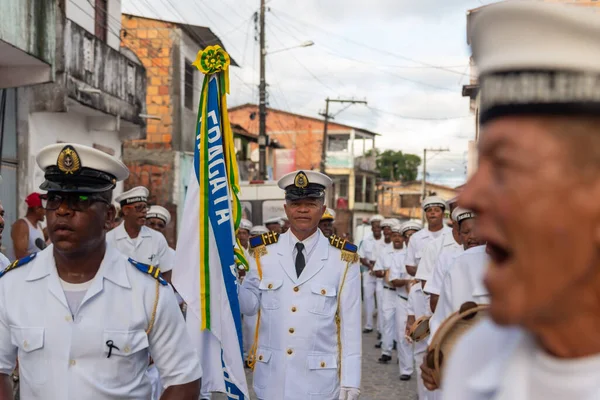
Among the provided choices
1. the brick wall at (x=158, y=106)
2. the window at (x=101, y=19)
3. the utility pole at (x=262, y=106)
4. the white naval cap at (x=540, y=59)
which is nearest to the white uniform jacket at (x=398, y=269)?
the window at (x=101, y=19)

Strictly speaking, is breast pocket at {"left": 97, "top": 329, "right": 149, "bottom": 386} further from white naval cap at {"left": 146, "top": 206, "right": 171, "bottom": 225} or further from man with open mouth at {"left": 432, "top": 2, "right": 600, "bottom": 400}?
white naval cap at {"left": 146, "top": 206, "right": 171, "bottom": 225}

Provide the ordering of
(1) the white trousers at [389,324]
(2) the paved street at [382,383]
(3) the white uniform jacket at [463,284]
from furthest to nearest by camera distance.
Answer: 1. (1) the white trousers at [389,324]
2. (2) the paved street at [382,383]
3. (3) the white uniform jacket at [463,284]

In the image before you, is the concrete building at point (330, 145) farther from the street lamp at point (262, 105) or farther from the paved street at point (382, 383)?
the paved street at point (382, 383)

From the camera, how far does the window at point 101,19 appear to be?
1645 centimetres

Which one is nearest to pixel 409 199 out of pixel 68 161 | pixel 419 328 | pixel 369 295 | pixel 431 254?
pixel 369 295

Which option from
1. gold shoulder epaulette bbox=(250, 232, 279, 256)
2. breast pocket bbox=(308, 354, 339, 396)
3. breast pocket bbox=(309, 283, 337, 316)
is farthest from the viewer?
gold shoulder epaulette bbox=(250, 232, 279, 256)

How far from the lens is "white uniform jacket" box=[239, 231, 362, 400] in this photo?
459cm

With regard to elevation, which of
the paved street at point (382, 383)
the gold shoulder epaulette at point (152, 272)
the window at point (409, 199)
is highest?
the gold shoulder epaulette at point (152, 272)

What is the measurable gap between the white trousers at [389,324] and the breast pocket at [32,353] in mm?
9162

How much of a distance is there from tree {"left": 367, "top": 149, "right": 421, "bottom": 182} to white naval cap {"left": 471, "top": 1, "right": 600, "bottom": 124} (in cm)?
7094

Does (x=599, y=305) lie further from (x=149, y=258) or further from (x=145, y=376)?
(x=149, y=258)

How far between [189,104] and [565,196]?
2534cm

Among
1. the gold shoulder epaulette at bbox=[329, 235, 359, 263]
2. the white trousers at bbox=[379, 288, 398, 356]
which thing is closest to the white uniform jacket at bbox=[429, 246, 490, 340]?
the gold shoulder epaulette at bbox=[329, 235, 359, 263]

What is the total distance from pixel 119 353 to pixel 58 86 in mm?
11315
